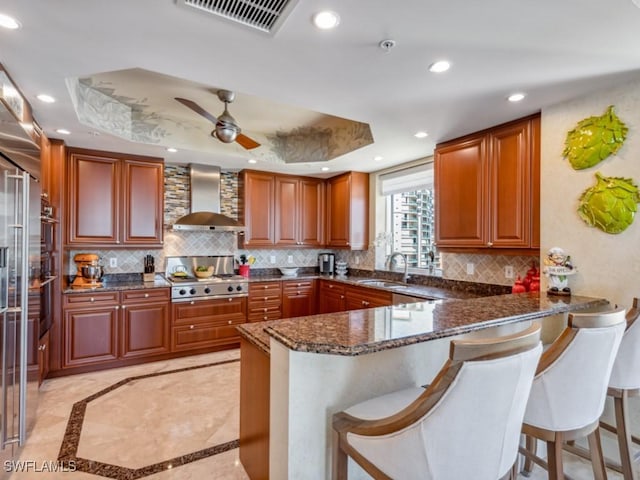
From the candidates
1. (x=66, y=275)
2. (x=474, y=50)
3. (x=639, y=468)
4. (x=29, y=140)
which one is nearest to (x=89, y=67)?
(x=29, y=140)

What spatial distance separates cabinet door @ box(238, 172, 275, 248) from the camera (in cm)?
456

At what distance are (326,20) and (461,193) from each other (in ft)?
6.89

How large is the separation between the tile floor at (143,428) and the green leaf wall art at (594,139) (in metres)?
1.59

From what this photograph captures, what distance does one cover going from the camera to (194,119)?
3.73 metres

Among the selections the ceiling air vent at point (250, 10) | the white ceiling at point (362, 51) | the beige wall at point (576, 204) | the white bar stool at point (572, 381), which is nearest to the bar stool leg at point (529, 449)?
the white bar stool at point (572, 381)

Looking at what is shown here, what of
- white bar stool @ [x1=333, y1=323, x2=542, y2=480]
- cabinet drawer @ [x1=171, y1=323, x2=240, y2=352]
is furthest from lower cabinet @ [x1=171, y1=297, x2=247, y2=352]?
white bar stool @ [x1=333, y1=323, x2=542, y2=480]

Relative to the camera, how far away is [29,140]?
2131mm

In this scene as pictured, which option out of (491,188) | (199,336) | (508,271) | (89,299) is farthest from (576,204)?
(89,299)

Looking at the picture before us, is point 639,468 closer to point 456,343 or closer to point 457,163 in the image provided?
point 456,343

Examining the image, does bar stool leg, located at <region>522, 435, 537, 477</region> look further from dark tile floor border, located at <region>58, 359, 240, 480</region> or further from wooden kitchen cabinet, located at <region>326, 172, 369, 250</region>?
wooden kitchen cabinet, located at <region>326, 172, 369, 250</region>

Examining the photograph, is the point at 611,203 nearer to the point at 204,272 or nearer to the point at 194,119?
the point at 194,119

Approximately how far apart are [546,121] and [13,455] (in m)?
4.07

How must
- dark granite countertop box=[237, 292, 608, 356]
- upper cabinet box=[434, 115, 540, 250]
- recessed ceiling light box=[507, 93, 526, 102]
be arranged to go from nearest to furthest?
1. dark granite countertop box=[237, 292, 608, 356]
2. recessed ceiling light box=[507, 93, 526, 102]
3. upper cabinet box=[434, 115, 540, 250]

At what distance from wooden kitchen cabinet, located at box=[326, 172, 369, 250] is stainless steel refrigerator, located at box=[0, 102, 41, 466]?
3.38 meters
